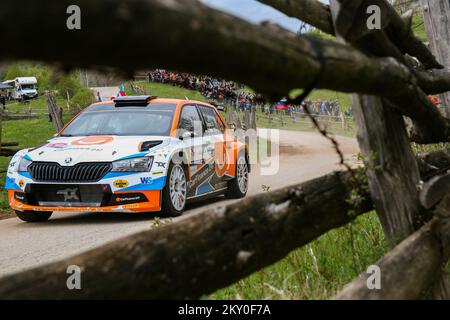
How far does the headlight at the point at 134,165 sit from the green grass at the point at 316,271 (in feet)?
12.7

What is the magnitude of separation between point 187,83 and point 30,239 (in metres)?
40.9

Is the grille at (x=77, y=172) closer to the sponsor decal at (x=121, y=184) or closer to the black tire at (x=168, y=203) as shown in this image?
the sponsor decal at (x=121, y=184)

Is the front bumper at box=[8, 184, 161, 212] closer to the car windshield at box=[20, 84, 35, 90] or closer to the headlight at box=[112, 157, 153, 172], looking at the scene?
the headlight at box=[112, 157, 153, 172]

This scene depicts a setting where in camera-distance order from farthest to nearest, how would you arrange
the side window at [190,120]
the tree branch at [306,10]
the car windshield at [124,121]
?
1. the side window at [190,120]
2. the car windshield at [124,121]
3. the tree branch at [306,10]

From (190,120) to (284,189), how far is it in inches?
287

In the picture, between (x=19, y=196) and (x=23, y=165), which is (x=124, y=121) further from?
(x=19, y=196)

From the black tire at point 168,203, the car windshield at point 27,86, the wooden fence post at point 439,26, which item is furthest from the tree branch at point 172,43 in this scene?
the car windshield at point 27,86

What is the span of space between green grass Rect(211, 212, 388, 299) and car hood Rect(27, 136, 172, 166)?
410 cm

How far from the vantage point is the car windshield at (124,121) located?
9.44 metres

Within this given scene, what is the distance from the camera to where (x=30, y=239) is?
25.3 feet

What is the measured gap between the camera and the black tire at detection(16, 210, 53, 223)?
9.10 m

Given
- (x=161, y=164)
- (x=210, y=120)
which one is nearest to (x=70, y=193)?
(x=161, y=164)

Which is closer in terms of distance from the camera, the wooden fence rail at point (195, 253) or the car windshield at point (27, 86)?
the wooden fence rail at point (195, 253)

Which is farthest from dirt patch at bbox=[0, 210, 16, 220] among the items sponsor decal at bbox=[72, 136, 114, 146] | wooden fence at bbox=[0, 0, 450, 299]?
wooden fence at bbox=[0, 0, 450, 299]
